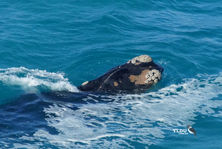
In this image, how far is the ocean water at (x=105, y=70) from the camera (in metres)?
13.9

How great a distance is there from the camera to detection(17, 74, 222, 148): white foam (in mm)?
13664

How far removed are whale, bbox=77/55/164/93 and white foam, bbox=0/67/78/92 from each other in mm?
1302

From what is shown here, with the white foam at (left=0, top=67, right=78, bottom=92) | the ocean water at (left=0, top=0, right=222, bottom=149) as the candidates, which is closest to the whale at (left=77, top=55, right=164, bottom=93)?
the ocean water at (left=0, top=0, right=222, bottom=149)

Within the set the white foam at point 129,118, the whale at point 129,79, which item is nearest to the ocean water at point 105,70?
the white foam at point 129,118

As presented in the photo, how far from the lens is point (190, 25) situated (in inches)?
1098

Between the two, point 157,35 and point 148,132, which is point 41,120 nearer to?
point 148,132

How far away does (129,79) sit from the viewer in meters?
16.7

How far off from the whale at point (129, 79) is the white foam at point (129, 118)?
0.46 meters

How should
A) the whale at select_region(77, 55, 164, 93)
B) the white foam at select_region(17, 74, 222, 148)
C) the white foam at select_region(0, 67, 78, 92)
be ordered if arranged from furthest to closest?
the white foam at select_region(0, 67, 78, 92) → the whale at select_region(77, 55, 164, 93) → the white foam at select_region(17, 74, 222, 148)

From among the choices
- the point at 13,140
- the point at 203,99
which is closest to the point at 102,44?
the point at 203,99

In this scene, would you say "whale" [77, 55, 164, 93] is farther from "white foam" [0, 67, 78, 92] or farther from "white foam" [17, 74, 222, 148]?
"white foam" [0, 67, 78, 92]

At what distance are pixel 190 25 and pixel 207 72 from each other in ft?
25.8

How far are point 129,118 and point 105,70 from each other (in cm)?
588

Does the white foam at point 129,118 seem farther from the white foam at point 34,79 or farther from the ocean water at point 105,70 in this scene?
the white foam at point 34,79
